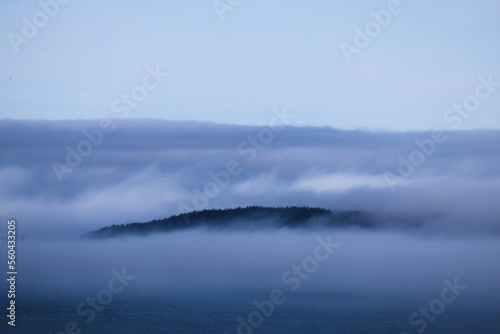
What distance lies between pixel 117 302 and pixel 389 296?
50584 mm

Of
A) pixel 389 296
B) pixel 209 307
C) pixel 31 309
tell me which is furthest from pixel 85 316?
pixel 389 296

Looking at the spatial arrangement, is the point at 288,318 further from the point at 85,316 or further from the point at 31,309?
the point at 31,309

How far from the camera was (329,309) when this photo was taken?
10562 centimetres

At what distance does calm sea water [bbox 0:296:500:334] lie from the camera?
3135 inches

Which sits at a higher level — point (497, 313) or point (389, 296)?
point (389, 296)

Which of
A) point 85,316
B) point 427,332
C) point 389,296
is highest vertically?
point 389,296

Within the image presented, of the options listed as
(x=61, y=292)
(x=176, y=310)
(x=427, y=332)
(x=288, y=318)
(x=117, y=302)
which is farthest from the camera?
(x=61, y=292)

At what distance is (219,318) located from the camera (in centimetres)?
9056

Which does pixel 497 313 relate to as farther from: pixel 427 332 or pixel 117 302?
pixel 117 302

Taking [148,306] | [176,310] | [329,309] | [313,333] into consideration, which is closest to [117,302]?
[148,306]

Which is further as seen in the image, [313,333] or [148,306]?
[148,306]

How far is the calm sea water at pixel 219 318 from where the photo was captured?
7962cm

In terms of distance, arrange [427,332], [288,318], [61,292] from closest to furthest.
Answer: [427,332]
[288,318]
[61,292]

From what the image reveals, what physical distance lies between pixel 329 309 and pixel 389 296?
33457mm
